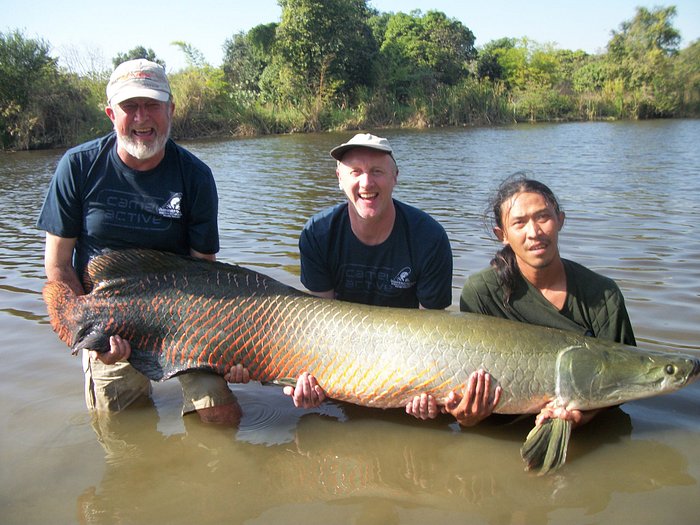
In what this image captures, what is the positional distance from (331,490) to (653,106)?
41423 mm

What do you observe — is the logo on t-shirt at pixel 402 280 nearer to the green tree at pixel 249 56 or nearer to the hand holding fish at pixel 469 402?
the hand holding fish at pixel 469 402

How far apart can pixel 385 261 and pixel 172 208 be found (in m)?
1.27

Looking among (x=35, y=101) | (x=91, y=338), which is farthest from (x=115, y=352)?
(x=35, y=101)

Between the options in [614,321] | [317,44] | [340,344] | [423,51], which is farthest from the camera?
[423,51]

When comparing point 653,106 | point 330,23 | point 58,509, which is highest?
point 330,23

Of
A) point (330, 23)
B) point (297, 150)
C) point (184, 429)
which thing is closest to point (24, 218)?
point (184, 429)

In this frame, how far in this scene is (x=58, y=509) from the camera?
2.43m

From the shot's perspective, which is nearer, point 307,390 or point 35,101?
point 307,390

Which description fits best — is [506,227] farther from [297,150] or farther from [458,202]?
[297,150]

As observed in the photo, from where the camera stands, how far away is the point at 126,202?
3271mm

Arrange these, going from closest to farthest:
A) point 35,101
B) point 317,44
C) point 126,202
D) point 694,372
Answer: point 694,372 < point 126,202 < point 35,101 < point 317,44

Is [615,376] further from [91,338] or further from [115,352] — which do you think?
[91,338]

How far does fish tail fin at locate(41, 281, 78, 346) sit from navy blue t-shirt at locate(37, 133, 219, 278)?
0.99 feet

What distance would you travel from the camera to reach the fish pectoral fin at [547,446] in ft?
8.36
